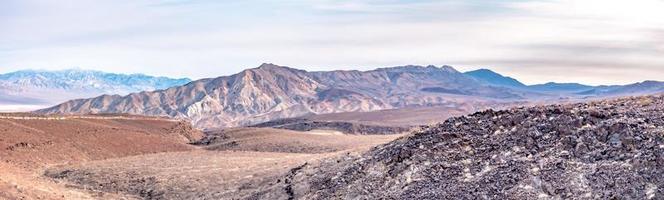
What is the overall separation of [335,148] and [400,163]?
3398 centimetres

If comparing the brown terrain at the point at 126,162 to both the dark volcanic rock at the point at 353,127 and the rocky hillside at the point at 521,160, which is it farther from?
the dark volcanic rock at the point at 353,127

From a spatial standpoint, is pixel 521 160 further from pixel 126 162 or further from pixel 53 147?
pixel 53 147

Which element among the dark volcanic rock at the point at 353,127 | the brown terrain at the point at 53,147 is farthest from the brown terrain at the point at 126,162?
the dark volcanic rock at the point at 353,127

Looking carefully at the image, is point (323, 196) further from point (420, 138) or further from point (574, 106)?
point (574, 106)

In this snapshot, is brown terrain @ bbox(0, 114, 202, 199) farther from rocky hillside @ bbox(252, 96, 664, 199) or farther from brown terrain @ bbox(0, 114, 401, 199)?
rocky hillside @ bbox(252, 96, 664, 199)

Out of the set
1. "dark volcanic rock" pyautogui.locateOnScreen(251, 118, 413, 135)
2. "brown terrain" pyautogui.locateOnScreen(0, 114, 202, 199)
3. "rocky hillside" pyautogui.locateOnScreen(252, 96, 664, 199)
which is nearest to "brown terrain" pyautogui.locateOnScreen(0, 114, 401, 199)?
"brown terrain" pyautogui.locateOnScreen(0, 114, 202, 199)

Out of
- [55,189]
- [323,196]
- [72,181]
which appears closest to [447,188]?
[323,196]

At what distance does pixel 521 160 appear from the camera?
19859 mm

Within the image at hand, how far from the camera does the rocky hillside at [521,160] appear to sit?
1769 centimetres

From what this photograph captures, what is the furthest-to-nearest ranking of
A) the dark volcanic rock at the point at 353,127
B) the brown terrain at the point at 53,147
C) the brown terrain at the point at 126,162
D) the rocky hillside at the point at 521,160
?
the dark volcanic rock at the point at 353,127
the brown terrain at the point at 53,147
the brown terrain at the point at 126,162
the rocky hillside at the point at 521,160

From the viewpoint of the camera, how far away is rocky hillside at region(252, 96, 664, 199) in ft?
58.0

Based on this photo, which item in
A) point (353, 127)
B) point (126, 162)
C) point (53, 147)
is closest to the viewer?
point (126, 162)

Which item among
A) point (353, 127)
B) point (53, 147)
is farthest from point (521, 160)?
point (353, 127)

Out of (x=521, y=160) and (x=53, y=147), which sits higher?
(x=521, y=160)
